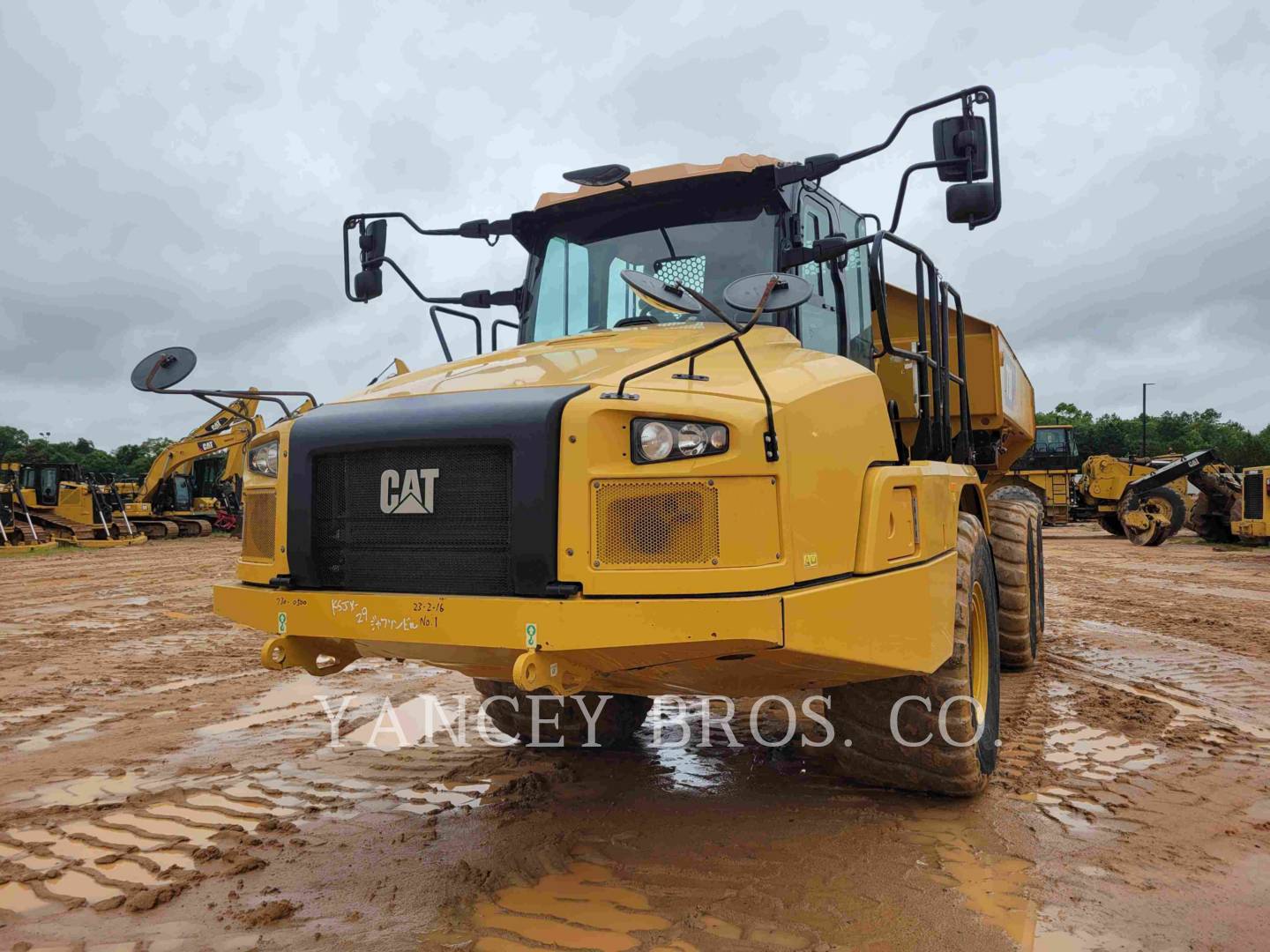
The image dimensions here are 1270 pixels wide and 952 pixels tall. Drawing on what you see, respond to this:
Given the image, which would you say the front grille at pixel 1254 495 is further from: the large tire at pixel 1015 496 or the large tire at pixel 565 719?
the large tire at pixel 565 719

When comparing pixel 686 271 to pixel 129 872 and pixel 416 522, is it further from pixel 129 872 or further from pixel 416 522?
pixel 129 872

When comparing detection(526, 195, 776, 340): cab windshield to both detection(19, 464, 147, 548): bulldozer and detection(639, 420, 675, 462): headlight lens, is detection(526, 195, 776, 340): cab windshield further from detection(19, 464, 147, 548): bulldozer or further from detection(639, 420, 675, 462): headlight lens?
detection(19, 464, 147, 548): bulldozer

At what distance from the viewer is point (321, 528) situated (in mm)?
3350

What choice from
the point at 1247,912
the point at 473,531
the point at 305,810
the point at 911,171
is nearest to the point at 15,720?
the point at 305,810

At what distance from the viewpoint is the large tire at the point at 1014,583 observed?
633 cm

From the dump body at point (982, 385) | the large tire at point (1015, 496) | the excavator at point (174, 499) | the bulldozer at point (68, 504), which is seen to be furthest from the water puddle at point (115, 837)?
the excavator at point (174, 499)

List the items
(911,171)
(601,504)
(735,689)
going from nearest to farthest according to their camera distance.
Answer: (601,504) → (735,689) → (911,171)

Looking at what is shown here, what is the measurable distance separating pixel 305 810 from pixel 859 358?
3.02 m

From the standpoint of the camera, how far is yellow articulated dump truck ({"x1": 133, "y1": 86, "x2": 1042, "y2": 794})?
2834 mm

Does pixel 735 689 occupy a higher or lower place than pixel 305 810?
higher

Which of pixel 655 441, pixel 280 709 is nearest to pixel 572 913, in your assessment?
pixel 655 441

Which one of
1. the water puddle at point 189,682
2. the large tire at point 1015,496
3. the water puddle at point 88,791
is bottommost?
the water puddle at point 88,791

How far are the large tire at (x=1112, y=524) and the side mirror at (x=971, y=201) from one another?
23.2m

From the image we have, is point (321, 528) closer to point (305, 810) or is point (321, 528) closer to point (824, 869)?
point (305, 810)
